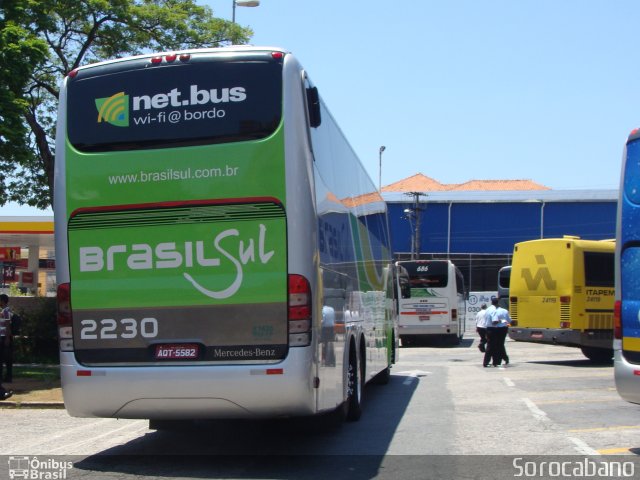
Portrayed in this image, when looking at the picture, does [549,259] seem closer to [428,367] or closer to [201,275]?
[428,367]

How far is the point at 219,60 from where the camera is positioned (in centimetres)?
805

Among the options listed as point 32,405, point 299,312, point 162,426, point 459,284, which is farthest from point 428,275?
point 299,312

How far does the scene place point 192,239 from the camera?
7.91 m

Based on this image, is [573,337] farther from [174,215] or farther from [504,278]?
[504,278]

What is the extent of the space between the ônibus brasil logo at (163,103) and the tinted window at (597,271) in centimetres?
1568

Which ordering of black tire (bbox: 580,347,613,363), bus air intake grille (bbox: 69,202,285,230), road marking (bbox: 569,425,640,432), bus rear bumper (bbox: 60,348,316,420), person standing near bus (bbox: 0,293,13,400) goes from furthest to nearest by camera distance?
black tire (bbox: 580,347,613,363) < person standing near bus (bbox: 0,293,13,400) < road marking (bbox: 569,425,640,432) < bus air intake grille (bbox: 69,202,285,230) < bus rear bumper (bbox: 60,348,316,420)

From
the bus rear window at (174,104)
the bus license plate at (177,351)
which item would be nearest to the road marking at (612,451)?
the bus license plate at (177,351)

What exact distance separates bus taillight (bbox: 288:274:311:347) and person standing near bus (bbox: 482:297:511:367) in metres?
13.4

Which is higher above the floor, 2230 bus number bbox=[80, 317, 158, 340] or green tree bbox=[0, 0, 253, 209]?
green tree bbox=[0, 0, 253, 209]

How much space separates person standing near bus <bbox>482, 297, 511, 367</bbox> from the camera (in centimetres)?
2030

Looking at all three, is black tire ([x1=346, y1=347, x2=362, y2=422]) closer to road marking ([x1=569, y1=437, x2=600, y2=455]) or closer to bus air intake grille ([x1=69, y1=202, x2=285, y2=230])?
road marking ([x1=569, y1=437, x2=600, y2=455])

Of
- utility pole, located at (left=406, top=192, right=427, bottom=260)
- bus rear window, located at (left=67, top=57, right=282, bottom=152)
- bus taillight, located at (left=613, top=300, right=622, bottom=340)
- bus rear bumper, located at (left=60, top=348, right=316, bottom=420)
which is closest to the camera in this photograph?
bus rear bumper, located at (left=60, top=348, right=316, bottom=420)

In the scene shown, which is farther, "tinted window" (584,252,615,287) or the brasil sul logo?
"tinted window" (584,252,615,287)

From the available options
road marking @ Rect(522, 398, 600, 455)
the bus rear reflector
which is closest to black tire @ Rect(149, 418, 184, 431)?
the bus rear reflector
